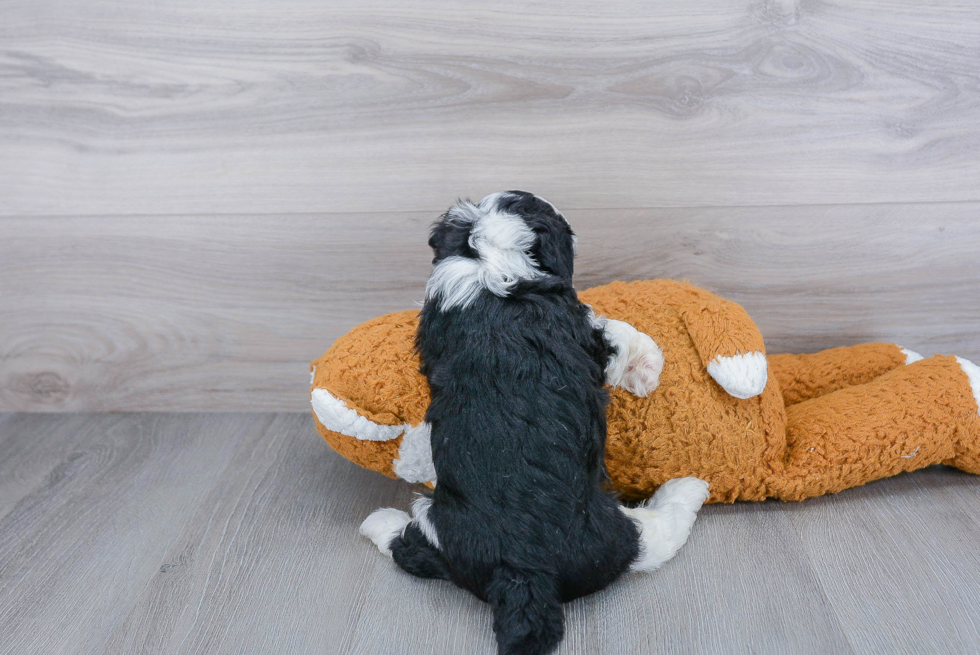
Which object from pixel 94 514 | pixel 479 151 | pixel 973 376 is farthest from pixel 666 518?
pixel 94 514

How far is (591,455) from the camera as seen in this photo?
3.17ft

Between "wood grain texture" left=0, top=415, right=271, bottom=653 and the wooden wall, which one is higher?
the wooden wall

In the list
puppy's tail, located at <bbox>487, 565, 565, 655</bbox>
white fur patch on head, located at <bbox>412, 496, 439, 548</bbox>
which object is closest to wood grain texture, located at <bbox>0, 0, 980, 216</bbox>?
white fur patch on head, located at <bbox>412, 496, 439, 548</bbox>

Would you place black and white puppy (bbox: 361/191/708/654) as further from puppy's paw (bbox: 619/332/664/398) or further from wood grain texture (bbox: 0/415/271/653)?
wood grain texture (bbox: 0/415/271/653)

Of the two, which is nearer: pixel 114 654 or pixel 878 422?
pixel 114 654

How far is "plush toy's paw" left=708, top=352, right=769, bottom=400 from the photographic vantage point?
105cm

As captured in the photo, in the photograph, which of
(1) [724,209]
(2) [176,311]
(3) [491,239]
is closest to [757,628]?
(3) [491,239]

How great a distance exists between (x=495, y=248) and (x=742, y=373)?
1.28 feet

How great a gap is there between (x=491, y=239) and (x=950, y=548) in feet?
2.50

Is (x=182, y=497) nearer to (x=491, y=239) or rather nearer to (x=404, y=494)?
(x=404, y=494)

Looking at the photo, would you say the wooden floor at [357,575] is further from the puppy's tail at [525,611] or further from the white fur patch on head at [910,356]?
the white fur patch on head at [910,356]

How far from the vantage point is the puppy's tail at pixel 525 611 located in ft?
2.78

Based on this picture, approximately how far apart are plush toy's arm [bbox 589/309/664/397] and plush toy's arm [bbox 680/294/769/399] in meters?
0.07

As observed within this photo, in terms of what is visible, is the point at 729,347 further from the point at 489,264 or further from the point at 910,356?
the point at 910,356
